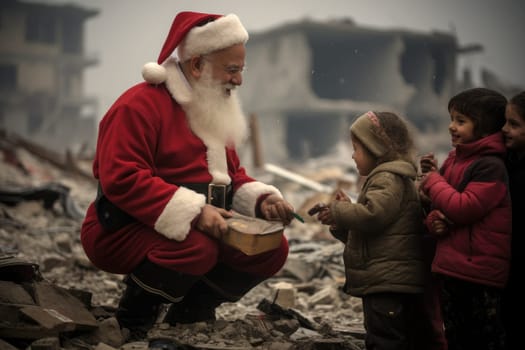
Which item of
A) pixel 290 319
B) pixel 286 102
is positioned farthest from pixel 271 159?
pixel 290 319

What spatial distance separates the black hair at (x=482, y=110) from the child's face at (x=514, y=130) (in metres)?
0.06

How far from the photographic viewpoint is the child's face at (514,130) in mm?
2744

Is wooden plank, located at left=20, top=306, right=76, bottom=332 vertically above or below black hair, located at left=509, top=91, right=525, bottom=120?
below

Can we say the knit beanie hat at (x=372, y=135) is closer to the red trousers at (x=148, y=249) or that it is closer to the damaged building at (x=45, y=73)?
the red trousers at (x=148, y=249)

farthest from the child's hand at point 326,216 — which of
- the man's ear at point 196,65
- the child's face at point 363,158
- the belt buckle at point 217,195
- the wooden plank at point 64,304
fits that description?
the wooden plank at point 64,304

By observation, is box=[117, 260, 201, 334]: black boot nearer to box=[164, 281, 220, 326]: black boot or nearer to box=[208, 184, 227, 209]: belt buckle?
box=[164, 281, 220, 326]: black boot

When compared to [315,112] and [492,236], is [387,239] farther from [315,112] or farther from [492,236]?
[315,112]

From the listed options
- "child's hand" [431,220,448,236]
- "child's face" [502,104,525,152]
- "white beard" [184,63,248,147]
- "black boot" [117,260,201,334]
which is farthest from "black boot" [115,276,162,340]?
"child's face" [502,104,525,152]

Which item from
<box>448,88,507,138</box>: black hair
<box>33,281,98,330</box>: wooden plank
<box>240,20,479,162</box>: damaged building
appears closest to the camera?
<box>448,88,507,138</box>: black hair

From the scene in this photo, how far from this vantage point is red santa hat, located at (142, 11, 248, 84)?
3.43 m

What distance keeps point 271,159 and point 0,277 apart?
21856 mm

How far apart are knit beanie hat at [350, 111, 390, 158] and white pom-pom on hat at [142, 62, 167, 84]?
3.73ft

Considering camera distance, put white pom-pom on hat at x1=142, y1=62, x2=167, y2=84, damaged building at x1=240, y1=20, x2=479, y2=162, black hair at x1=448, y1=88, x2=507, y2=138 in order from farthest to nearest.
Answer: damaged building at x1=240, y1=20, x2=479, y2=162, white pom-pom on hat at x1=142, y1=62, x2=167, y2=84, black hair at x1=448, y1=88, x2=507, y2=138

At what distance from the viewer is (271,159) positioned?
25062 mm
